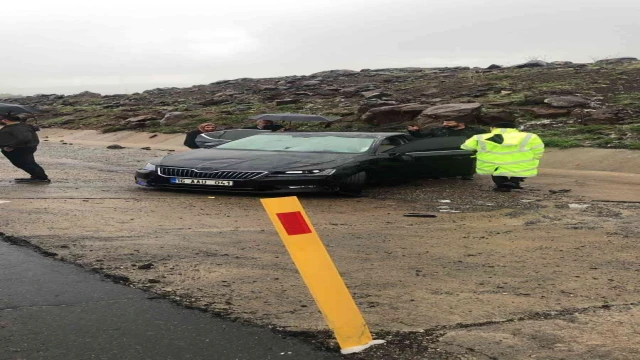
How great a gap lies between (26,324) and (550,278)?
143 inches

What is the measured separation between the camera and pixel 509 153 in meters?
11.3

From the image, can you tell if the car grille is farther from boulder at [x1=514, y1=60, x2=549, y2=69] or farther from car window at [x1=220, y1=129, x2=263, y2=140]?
boulder at [x1=514, y1=60, x2=549, y2=69]

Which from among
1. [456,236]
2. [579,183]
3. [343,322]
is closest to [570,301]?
[343,322]

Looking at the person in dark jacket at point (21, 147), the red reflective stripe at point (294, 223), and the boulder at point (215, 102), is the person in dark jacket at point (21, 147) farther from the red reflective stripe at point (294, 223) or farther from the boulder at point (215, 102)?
the boulder at point (215, 102)

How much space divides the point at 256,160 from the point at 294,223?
672cm

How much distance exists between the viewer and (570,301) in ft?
16.4

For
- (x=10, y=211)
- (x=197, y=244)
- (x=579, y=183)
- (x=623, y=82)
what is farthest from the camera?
(x=623, y=82)

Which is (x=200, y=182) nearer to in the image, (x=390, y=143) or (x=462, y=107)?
(x=390, y=143)

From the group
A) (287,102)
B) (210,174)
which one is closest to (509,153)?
(210,174)

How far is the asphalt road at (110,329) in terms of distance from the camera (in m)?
3.92

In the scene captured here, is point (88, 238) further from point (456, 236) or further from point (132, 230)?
point (456, 236)

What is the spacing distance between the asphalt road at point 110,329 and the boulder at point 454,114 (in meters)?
17.6

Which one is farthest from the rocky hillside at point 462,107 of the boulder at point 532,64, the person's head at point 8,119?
the boulder at point 532,64

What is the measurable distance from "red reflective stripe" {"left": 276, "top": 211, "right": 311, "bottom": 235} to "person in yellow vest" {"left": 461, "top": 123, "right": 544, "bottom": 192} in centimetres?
761
